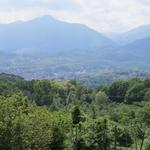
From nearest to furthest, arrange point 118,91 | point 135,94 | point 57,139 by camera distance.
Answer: point 57,139
point 135,94
point 118,91

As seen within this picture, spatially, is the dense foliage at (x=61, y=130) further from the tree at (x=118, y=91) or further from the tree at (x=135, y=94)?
the tree at (x=118, y=91)

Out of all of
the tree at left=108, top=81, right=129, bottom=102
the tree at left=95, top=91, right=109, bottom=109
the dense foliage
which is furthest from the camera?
the tree at left=108, top=81, right=129, bottom=102

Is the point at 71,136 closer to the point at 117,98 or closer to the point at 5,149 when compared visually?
the point at 5,149

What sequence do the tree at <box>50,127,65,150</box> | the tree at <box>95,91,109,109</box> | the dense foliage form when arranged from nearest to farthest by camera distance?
the dense foliage < the tree at <box>50,127,65,150</box> < the tree at <box>95,91,109,109</box>

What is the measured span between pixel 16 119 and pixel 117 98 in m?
65.5

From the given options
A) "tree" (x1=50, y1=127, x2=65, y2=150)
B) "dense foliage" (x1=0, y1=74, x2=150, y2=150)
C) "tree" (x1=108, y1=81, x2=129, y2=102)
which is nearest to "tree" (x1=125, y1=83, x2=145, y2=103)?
"tree" (x1=108, y1=81, x2=129, y2=102)

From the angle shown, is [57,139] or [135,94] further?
[135,94]

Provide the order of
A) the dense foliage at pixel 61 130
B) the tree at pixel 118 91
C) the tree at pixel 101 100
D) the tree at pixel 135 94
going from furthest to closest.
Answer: the tree at pixel 118 91 < the tree at pixel 135 94 < the tree at pixel 101 100 < the dense foliage at pixel 61 130

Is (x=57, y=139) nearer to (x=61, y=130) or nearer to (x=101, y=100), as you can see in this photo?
(x=61, y=130)

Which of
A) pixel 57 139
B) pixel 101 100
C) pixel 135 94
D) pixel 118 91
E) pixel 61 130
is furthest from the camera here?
pixel 118 91

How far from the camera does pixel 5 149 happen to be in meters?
33.8

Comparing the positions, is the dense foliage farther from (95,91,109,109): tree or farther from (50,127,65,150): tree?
(95,91,109,109): tree

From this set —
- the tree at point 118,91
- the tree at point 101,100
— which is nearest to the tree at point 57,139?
the tree at point 101,100

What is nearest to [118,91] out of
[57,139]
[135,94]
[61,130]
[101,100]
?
[135,94]
